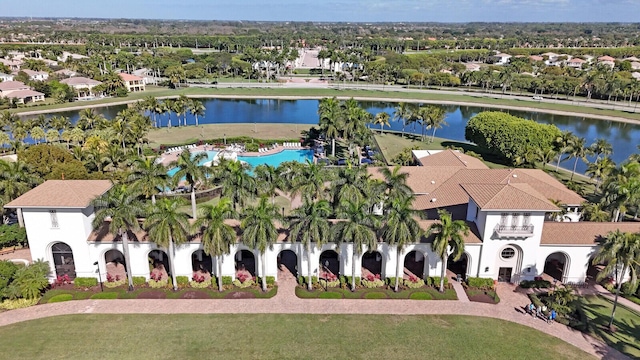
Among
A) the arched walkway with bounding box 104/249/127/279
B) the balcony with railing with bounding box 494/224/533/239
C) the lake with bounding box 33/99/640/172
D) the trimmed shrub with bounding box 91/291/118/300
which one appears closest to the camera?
the trimmed shrub with bounding box 91/291/118/300

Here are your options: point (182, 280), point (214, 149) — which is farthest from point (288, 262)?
point (214, 149)

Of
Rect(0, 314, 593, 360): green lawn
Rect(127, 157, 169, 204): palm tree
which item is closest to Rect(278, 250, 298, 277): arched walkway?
Rect(0, 314, 593, 360): green lawn

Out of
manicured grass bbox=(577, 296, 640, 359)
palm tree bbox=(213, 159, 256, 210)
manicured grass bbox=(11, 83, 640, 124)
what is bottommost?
manicured grass bbox=(577, 296, 640, 359)

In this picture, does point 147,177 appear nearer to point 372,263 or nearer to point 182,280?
point 182,280

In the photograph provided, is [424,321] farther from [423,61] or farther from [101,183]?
[423,61]

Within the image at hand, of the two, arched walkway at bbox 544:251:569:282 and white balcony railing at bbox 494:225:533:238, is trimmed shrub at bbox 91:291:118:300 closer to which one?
white balcony railing at bbox 494:225:533:238

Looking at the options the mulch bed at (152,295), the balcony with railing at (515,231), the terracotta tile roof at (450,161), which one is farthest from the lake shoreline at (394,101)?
the mulch bed at (152,295)
